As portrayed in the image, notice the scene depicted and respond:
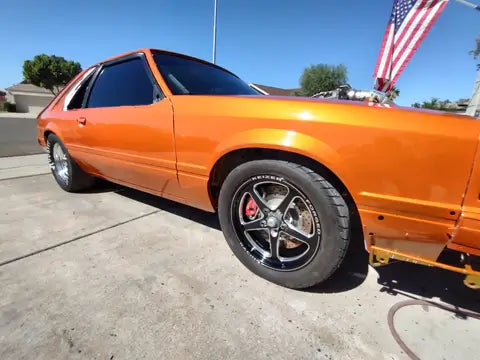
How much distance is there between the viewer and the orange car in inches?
48.7

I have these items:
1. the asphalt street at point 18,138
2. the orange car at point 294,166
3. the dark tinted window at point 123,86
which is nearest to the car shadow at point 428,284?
the orange car at point 294,166

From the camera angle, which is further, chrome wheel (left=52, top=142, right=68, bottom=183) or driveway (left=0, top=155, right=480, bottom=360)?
chrome wheel (left=52, top=142, right=68, bottom=183)

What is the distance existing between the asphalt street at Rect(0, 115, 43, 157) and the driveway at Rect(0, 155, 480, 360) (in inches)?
202

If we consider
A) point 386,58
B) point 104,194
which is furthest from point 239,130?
point 386,58

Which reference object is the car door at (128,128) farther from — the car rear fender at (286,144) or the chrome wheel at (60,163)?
the chrome wheel at (60,163)

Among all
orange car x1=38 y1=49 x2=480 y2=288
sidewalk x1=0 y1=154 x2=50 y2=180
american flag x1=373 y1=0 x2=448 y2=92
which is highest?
american flag x1=373 y1=0 x2=448 y2=92

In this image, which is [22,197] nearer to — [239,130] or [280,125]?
[239,130]

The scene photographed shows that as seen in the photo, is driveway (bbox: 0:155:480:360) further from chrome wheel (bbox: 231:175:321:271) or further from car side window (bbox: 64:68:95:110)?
car side window (bbox: 64:68:95:110)

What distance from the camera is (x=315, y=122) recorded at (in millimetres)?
1435

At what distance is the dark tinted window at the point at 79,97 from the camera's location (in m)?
3.09

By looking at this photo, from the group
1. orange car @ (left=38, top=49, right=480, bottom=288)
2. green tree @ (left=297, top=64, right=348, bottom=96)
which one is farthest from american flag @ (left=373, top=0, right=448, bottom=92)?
green tree @ (left=297, top=64, right=348, bottom=96)

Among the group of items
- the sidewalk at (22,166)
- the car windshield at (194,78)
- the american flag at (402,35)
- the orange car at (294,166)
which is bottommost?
the sidewalk at (22,166)

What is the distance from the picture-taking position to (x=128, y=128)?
2.29 m

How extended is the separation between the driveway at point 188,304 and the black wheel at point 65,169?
977mm
